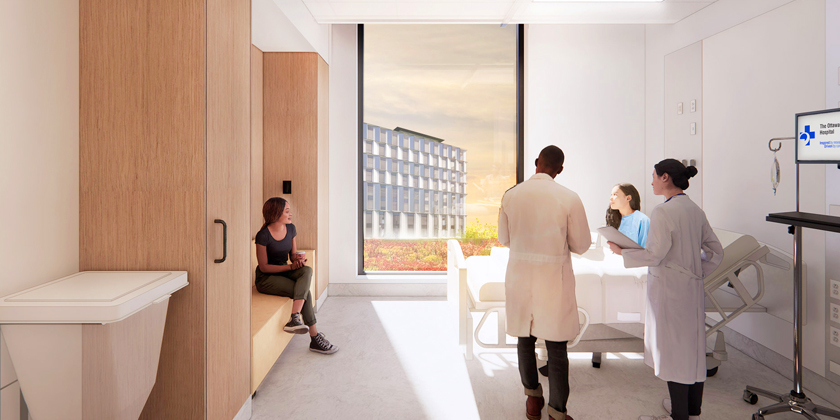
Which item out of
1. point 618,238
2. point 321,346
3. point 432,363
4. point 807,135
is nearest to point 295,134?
point 321,346

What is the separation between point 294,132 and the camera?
4.23 meters

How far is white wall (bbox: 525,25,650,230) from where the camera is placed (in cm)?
481

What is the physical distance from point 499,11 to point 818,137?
8.86ft

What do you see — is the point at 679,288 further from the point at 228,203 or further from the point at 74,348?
the point at 74,348

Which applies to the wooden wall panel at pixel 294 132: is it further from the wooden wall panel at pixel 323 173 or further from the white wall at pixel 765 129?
the white wall at pixel 765 129

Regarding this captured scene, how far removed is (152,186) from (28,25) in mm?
729

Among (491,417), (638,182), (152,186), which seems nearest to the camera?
(152,186)

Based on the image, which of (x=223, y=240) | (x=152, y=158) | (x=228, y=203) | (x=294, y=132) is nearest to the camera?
(x=152, y=158)

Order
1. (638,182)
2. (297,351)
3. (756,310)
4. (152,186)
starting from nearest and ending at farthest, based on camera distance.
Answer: (152,186)
(756,310)
(297,351)
(638,182)

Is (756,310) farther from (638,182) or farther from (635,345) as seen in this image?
(638,182)

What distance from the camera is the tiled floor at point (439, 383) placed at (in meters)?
2.47

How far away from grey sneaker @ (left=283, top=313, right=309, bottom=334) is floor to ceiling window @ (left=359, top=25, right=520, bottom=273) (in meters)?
1.94

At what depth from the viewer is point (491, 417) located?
2.41m

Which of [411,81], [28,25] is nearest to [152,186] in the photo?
[28,25]
